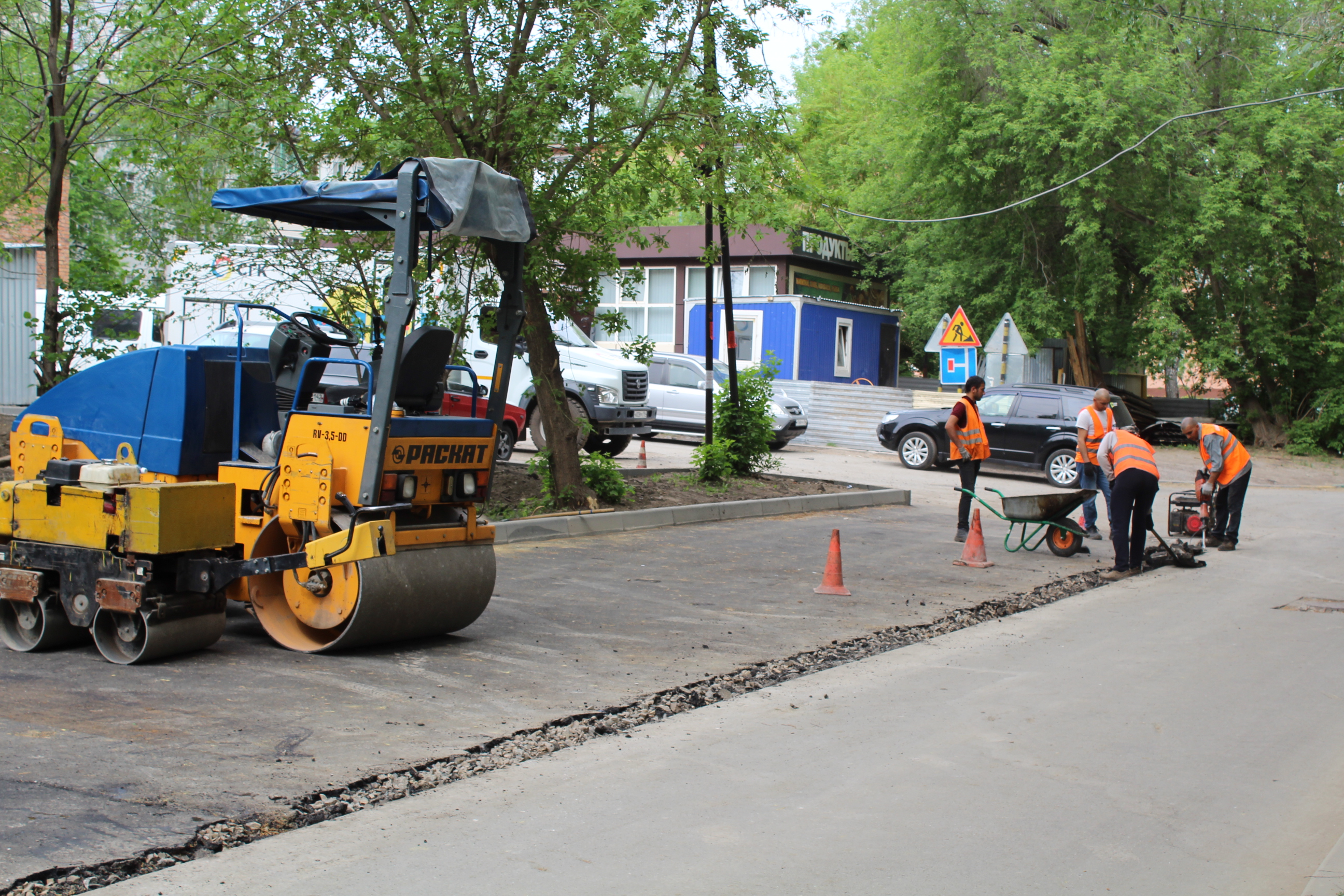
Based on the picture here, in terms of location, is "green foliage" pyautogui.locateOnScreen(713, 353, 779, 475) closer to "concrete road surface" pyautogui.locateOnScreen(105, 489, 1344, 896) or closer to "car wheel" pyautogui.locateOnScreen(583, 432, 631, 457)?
"car wheel" pyautogui.locateOnScreen(583, 432, 631, 457)

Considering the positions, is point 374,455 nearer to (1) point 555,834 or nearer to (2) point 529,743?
(2) point 529,743

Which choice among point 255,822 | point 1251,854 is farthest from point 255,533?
point 1251,854

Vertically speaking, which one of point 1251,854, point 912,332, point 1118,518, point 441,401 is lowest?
point 1251,854

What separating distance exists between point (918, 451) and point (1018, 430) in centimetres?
200

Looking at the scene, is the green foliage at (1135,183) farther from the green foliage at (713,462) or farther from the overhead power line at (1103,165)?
the green foliage at (713,462)

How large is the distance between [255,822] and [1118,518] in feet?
31.0

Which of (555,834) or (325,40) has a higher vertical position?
(325,40)

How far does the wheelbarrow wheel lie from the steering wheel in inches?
328

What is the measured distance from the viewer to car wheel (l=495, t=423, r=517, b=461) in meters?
16.8

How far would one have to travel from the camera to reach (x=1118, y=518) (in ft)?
38.0

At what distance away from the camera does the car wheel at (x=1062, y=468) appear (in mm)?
20781

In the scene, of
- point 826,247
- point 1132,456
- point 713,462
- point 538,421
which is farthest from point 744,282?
point 1132,456

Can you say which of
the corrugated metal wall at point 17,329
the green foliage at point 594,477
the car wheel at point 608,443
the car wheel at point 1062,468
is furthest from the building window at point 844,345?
the corrugated metal wall at point 17,329

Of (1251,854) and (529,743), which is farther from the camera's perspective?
(529,743)
